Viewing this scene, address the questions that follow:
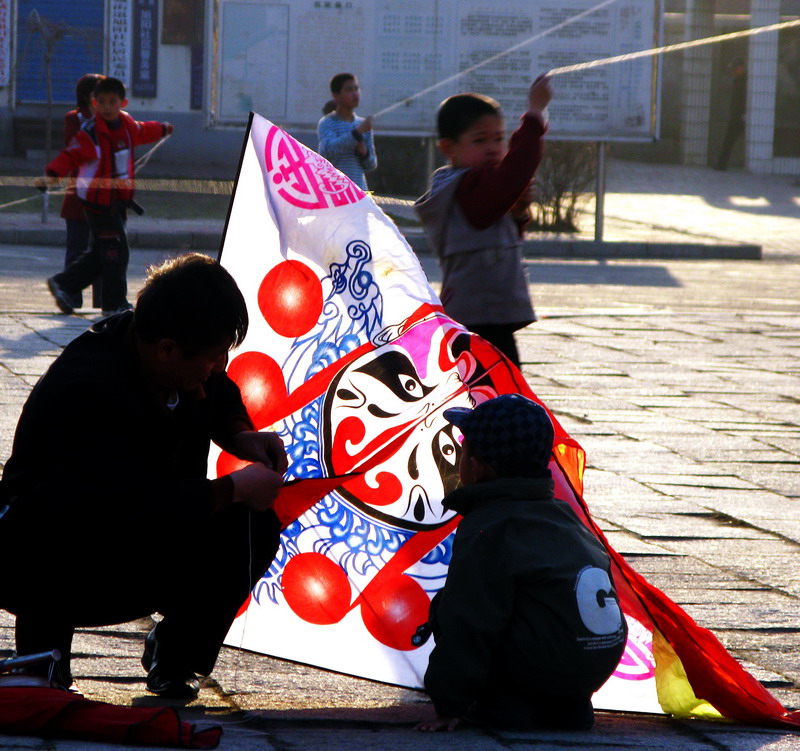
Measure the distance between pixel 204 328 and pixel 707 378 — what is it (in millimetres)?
5252

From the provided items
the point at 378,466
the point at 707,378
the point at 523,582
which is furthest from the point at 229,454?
the point at 707,378

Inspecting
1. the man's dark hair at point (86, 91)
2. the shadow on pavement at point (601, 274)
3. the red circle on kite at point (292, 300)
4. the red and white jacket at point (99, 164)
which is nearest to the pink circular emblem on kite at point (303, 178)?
the red circle on kite at point (292, 300)

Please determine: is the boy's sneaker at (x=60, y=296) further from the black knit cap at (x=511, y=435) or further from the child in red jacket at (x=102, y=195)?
the black knit cap at (x=511, y=435)

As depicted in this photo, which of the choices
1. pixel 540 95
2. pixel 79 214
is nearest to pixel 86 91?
pixel 79 214

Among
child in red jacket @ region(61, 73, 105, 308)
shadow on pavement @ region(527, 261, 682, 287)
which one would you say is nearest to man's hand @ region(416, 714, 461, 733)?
child in red jacket @ region(61, 73, 105, 308)

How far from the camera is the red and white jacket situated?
8.85 meters

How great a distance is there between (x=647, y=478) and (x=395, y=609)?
2.33 m

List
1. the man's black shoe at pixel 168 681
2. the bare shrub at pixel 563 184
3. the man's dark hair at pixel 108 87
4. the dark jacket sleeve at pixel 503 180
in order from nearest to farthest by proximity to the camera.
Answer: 1. the man's black shoe at pixel 168 681
2. the dark jacket sleeve at pixel 503 180
3. the man's dark hair at pixel 108 87
4. the bare shrub at pixel 563 184

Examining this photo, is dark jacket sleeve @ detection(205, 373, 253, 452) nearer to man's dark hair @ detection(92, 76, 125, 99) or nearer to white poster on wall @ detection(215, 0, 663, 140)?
man's dark hair @ detection(92, 76, 125, 99)

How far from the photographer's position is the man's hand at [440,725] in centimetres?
286

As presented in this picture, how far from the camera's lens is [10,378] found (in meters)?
6.73

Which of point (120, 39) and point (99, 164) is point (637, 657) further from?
point (120, 39)

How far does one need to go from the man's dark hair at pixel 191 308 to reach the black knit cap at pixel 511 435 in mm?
533

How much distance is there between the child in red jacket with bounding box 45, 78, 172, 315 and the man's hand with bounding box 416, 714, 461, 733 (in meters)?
6.37
